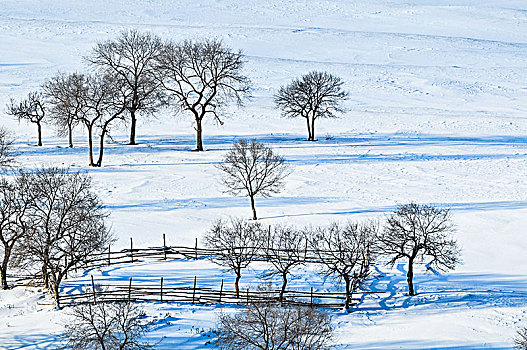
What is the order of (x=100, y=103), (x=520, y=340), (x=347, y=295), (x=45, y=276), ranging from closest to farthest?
(x=520, y=340)
(x=347, y=295)
(x=45, y=276)
(x=100, y=103)

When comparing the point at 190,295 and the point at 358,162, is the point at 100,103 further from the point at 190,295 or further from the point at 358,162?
the point at 190,295

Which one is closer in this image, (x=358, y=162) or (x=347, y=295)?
(x=347, y=295)

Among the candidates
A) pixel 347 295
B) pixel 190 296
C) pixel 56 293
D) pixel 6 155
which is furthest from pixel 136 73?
pixel 347 295

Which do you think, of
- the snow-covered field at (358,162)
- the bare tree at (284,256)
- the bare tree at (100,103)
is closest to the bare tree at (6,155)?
the snow-covered field at (358,162)

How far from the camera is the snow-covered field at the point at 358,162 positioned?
25.6 metres

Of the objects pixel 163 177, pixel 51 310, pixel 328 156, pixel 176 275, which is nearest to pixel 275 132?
pixel 328 156

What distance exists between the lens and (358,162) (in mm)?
51219

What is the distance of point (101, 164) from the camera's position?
49062 mm

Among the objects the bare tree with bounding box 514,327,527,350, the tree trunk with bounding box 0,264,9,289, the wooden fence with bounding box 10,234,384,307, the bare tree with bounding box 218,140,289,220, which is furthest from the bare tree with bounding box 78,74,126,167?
the bare tree with bounding box 514,327,527,350

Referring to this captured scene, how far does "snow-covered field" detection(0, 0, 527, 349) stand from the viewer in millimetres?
25641

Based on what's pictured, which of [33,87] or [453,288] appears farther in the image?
[33,87]

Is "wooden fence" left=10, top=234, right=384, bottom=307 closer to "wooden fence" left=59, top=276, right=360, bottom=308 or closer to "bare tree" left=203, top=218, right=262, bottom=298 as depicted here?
"wooden fence" left=59, top=276, right=360, bottom=308

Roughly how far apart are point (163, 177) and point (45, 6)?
137m

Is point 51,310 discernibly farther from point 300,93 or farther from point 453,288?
point 300,93
